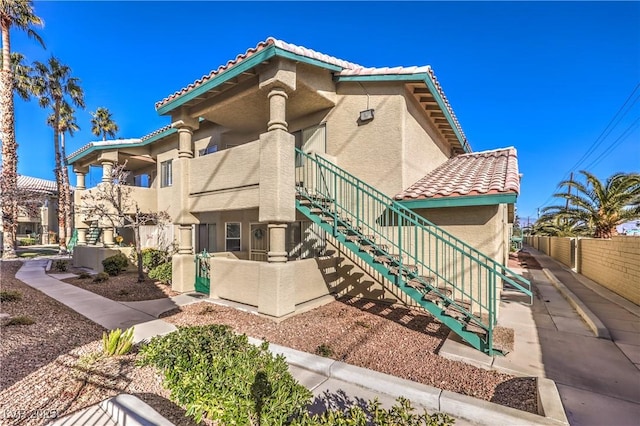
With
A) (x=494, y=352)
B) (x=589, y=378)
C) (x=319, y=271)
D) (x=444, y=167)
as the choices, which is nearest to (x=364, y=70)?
(x=444, y=167)

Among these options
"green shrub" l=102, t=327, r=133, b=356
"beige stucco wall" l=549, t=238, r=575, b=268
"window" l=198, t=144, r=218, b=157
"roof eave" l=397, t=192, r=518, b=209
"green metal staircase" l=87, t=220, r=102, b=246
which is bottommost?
"beige stucco wall" l=549, t=238, r=575, b=268

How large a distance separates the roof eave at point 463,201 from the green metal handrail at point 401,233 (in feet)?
1.18

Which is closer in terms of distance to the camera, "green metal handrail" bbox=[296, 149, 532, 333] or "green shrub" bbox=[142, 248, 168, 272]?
"green metal handrail" bbox=[296, 149, 532, 333]

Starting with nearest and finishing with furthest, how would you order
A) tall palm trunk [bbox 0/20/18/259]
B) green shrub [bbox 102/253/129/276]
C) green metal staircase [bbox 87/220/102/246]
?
1. green shrub [bbox 102/253/129/276]
2. green metal staircase [bbox 87/220/102/246]
3. tall palm trunk [bbox 0/20/18/259]

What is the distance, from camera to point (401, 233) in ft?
20.4

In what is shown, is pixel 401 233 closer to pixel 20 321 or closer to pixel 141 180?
pixel 20 321

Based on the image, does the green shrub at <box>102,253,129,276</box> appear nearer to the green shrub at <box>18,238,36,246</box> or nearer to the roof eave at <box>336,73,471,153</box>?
the roof eave at <box>336,73,471,153</box>

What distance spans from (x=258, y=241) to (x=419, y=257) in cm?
597

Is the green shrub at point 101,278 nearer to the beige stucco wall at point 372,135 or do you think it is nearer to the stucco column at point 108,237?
the stucco column at point 108,237

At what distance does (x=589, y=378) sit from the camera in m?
3.94

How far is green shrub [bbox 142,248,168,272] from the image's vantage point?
40.5ft

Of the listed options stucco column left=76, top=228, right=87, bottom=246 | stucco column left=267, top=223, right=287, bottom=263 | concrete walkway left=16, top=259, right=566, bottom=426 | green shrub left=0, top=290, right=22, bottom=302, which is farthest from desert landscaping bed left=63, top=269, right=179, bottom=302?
stucco column left=76, top=228, right=87, bottom=246

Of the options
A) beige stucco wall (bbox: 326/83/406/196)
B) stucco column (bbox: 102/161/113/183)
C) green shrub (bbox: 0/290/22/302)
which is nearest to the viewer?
green shrub (bbox: 0/290/22/302)

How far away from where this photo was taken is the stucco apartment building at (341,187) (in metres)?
6.16
